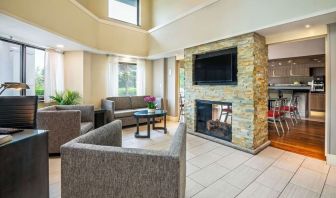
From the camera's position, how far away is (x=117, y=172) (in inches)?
43.6

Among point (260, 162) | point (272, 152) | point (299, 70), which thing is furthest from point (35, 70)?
point (299, 70)

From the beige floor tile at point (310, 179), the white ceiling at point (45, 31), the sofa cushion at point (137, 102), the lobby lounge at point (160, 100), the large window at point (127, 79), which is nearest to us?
the lobby lounge at point (160, 100)

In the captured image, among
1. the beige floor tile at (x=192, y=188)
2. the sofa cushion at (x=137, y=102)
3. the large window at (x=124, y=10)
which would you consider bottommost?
the beige floor tile at (x=192, y=188)

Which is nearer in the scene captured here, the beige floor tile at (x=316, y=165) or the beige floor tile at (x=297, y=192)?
the beige floor tile at (x=297, y=192)

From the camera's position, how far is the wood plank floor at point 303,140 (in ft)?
10.4

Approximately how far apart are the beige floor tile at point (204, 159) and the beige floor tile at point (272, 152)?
35.4 inches

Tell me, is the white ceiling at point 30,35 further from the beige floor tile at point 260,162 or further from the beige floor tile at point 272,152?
the beige floor tile at point 272,152

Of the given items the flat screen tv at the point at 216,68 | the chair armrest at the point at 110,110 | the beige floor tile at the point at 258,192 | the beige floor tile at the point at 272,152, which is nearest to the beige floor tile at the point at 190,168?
the beige floor tile at the point at 258,192

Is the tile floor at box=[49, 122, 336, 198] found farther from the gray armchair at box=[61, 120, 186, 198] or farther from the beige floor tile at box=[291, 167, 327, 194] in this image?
the gray armchair at box=[61, 120, 186, 198]

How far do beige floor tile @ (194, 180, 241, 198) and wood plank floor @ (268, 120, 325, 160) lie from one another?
6.38ft

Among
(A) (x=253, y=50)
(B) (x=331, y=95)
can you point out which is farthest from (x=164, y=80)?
(B) (x=331, y=95)

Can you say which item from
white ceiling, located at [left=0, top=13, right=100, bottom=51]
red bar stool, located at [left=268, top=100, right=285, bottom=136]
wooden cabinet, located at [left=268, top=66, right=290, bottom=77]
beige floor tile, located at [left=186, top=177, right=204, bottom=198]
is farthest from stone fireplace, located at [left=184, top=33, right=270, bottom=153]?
wooden cabinet, located at [left=268, top=66, right=290, bottom=77]

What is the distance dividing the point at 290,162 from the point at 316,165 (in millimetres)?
354

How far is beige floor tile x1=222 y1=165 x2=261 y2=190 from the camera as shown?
2.30 m
